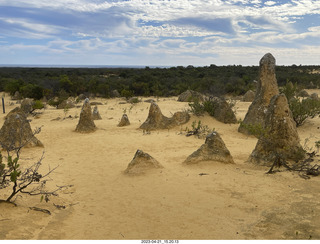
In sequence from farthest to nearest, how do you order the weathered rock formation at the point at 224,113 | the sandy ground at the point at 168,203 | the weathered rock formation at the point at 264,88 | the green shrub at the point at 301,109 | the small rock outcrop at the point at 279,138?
1. the weathered rock formation at the point at 224,113
2. the green shrub at the point at 301,109
3. the weathered rock formation at the point at 264,88
4. the small rock outcrop at the point at 279,138
5. the sandy ground at the point at 168,203

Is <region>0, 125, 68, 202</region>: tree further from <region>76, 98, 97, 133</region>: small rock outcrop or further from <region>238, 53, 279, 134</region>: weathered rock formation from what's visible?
<region>238, 53, 279, 134</region>: weathered rock formation

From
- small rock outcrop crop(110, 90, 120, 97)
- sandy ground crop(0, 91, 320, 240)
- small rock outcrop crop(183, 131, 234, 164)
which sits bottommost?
sandy ground crop(0, 91, 320, 240)

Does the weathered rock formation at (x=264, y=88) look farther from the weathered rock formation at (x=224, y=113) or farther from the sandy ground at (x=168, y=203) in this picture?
the sandy ground at (x=168, y=203)

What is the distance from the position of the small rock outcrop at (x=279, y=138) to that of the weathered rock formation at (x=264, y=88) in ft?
10.5

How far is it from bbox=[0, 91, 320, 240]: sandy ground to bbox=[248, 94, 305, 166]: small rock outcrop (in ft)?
1.51

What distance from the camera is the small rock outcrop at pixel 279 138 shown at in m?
6.66

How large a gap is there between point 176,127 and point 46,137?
5074 millimetres

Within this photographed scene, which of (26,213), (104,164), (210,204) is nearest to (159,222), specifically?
(210,204)

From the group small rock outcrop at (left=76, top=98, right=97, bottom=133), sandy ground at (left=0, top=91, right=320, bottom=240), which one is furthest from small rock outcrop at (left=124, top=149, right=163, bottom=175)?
small rock outcrop at (left=76, top=98, right=97, bottom=133)

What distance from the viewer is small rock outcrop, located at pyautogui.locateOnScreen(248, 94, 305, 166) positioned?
262 inches

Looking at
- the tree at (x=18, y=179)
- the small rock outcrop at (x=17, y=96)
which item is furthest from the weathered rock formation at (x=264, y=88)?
the small rock outcrop at (x=17, y=96)

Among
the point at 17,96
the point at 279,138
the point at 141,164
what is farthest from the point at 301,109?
the point at 17,96

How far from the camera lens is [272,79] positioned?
10094 mm

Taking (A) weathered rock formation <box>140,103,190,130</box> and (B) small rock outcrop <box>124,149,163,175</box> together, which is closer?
(B) small rock outcrop <box>124,149,163,175</box>
